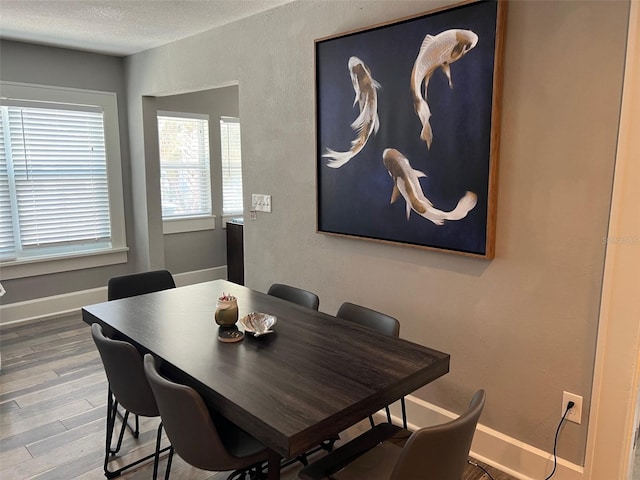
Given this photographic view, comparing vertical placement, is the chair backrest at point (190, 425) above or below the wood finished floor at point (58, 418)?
above

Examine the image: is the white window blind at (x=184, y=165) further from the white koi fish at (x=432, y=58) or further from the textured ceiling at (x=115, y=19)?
the white koi fish at (x=432, y=58)

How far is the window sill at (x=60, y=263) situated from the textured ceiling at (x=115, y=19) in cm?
201

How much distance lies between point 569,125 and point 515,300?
809 mm

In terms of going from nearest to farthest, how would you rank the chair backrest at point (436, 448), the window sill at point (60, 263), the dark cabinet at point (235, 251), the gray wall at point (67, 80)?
1. the chair backrest at point (436, 448)
2. the gray wall at point (67, 80)
3. the window sill at point (60, 263)
4. the dark cabinet at point (235, 251)

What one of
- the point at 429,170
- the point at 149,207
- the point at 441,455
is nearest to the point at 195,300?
the point at 429,170

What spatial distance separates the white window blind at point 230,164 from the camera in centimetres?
569

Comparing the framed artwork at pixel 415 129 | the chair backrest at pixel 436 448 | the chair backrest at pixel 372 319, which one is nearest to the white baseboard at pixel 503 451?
the chair backrest at pixel 372 319

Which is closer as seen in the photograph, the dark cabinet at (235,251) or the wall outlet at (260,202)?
the wall outlet at (260,202)

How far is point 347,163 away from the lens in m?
2.76

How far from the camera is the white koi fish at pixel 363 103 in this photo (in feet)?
8.39

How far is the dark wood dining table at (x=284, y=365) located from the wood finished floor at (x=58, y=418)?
0.77 m

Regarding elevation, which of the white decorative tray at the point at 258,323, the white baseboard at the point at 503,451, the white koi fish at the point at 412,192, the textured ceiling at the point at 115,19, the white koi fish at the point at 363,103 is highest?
the textured ceiling at the point at 115,19

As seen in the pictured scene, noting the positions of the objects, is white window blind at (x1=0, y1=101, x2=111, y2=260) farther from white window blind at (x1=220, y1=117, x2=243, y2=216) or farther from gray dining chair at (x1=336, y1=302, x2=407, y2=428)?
gray dining chair at (x1=336, y1=302, x2=407, y2=428)

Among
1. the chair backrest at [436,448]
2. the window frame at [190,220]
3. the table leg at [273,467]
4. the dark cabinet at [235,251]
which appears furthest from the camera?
the dark cabinet at [235,251]
